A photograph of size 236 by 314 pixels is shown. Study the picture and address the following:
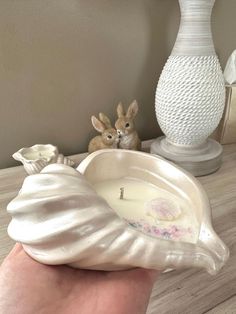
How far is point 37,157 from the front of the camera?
56 centimetres

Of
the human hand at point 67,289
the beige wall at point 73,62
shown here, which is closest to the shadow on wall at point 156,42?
the beige wall at point 73,62

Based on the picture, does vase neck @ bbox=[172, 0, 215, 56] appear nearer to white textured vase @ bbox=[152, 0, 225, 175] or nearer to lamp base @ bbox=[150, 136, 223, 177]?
white textured vase @ bbox=[152, 0, 225, 175]

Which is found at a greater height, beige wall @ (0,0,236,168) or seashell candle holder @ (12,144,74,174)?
beige wall @ (0,0,236,168)

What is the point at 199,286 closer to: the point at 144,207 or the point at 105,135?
the point at 144,207

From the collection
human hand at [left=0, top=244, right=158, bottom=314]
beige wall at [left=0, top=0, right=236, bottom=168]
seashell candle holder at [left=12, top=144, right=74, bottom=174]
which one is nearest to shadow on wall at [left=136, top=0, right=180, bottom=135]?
beige wall at [left=0, top=0, right=236, bottom=168]

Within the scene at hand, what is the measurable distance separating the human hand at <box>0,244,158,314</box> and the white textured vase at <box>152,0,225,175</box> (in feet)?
1.08

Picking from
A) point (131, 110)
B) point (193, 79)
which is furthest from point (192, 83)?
point (131, 110)

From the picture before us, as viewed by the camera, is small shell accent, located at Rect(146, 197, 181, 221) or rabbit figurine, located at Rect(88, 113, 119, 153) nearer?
small shell accent, located at Rect(146, 197, 181, 221)

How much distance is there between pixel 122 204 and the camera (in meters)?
0.38

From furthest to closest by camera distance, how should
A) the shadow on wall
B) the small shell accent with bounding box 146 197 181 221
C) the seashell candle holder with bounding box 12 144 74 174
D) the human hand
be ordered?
the shadow on wall → the seashell candle holder with bounding box 12 144 74 174 → the small shell accent with bounding box 146 197 181 221 → the human hand

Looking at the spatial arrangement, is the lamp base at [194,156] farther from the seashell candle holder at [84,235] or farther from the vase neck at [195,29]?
the seashell candle holder at [84,235]

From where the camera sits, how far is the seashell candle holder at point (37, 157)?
0.53 metres

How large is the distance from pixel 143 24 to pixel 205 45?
6.6 inches

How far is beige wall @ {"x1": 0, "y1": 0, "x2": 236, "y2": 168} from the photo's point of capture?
1.86 feet
